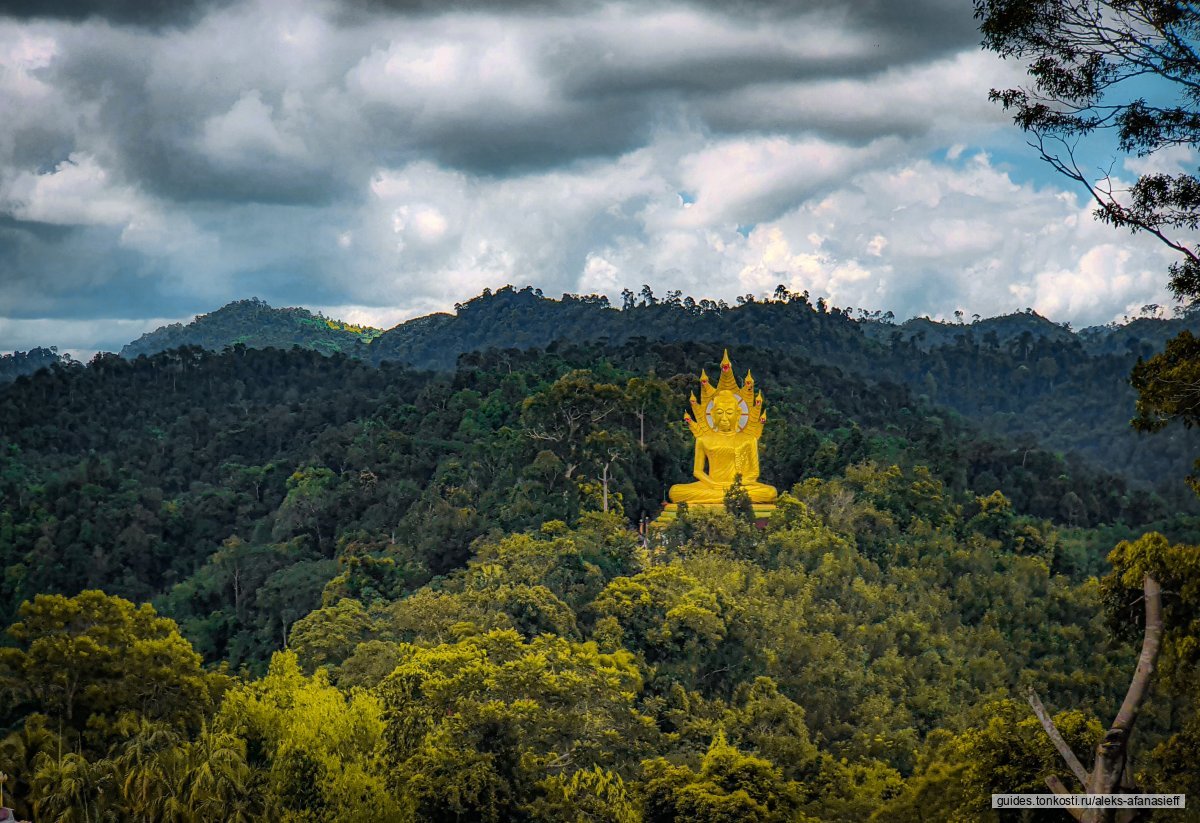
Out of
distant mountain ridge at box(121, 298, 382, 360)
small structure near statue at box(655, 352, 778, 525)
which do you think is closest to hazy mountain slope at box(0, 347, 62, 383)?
distant mountain ridge at box(121, 298, 382, 360)

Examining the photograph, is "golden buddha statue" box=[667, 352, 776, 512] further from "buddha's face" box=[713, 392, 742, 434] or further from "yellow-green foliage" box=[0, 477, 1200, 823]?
"yellow-green foliage" box=[0, 477, 1200, 823]

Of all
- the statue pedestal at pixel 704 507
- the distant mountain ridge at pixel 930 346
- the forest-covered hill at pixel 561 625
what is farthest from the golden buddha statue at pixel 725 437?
the distant mountain ridge at pixel 930 346

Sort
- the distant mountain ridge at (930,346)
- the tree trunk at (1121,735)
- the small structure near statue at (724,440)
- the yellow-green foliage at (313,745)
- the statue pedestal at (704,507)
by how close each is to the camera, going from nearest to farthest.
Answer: the tree trunk at (1121,735)
the yellow-green foliage at (313,745)
the statue pedestal at (704,507)
the small structure near statue at (724,440)
the distant mountain ridge at (930,346)

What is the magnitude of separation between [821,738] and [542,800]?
6521 mm

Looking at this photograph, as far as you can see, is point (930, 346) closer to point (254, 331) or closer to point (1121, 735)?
point (254, 331)

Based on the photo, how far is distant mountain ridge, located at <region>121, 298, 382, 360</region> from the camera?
5546 inches

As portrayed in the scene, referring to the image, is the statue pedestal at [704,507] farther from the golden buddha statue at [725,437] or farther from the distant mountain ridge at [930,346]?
the distant mountain ridge at [930,346]

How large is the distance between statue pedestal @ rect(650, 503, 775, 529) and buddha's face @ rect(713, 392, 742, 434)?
2210 mm

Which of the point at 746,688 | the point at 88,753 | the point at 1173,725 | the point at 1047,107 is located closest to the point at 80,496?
the point at 88,753

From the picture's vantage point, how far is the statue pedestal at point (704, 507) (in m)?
31.8

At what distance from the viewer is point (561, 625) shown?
24359 millimetres

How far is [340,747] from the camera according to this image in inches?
760

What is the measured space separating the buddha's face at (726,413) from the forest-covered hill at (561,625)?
9.67 ft

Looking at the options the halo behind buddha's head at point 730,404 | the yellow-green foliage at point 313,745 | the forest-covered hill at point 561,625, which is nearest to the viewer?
the yellow-green foliage at point 313,745
